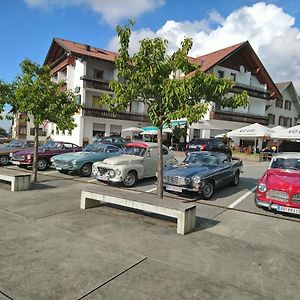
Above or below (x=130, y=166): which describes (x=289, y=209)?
below

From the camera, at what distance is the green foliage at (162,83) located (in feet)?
23.1

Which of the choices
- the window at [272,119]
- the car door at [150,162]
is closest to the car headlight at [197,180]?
the car door at [150,162]

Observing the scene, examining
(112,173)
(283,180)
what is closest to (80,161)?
(112,173)

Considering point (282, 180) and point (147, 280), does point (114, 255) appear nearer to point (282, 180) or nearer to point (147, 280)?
point (147, 280)

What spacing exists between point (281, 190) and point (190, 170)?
2917 millimetres

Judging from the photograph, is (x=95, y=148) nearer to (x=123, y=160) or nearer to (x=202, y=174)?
(x=123, y=160)

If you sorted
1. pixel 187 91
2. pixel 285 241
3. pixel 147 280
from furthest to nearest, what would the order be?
pixel 187 91
pixel 285 241
pixel 147 280

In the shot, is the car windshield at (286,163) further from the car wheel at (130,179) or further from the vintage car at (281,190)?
the car wheel at (130,179)

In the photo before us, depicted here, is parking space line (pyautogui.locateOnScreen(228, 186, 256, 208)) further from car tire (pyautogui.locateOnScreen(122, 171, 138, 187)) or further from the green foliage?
car tire (pyautogui.locateOnScreen(122, 171, 138, 187))

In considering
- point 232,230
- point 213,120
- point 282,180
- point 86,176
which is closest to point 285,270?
point 232,230

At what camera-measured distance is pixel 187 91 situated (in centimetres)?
680

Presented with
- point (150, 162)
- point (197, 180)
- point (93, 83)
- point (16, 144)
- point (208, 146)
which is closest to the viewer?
point (197, 180)

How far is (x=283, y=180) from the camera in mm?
7871

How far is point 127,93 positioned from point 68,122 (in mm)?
4499
